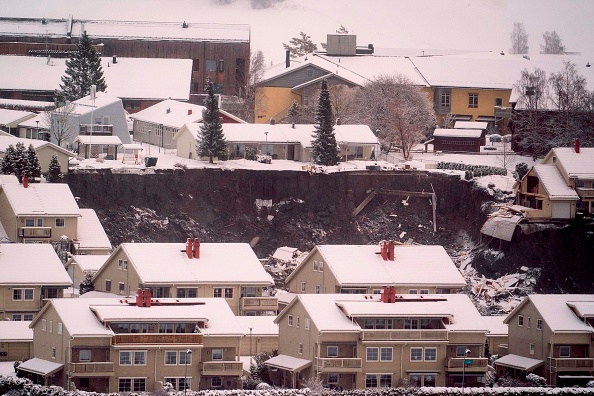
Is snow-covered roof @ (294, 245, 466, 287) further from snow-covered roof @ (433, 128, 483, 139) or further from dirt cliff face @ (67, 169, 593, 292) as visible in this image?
snow-covered roof @ (433, 128, 483, 139)

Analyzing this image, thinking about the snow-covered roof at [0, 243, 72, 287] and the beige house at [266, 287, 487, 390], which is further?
the snow-covered roof at [0, 243, 72, 287]

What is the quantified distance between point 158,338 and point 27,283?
37.8 ft

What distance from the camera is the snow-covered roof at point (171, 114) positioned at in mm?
117312

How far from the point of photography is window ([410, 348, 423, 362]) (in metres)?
72.7

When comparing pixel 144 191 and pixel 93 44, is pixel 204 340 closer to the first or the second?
pixel 144 191

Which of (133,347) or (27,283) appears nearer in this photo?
(133,347)

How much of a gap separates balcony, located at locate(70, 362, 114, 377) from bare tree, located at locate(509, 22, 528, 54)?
366 feet

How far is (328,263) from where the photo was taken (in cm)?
8331

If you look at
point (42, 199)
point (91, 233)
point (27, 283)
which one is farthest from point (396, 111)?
point (27, 283)

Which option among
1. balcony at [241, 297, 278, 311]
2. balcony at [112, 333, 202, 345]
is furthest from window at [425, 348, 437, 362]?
balcony at [241, 297, 278, 311]

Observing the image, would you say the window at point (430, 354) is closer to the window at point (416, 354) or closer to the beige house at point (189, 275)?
the window at point (416, 354)

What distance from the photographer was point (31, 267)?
81438mm

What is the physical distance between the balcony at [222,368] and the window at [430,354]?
24.7ft

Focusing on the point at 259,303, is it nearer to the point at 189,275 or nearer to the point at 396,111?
the point at 189,275
